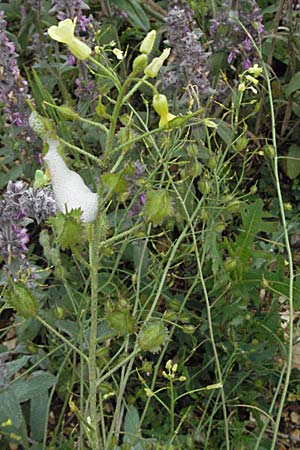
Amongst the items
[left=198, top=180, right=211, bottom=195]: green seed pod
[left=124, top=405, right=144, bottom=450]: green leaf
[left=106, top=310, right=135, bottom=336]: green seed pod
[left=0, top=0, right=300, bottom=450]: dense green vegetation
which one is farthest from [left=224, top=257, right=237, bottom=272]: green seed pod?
[left=106, top=310, right=135, bottom=336]: green seed pod

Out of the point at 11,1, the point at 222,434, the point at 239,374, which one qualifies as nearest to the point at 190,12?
the point at 11,1

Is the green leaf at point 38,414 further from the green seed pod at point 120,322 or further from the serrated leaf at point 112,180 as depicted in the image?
the serrated leaf at point 112,180

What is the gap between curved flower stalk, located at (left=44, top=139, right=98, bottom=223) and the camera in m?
0.76

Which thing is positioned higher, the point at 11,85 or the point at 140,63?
the point at 140,63

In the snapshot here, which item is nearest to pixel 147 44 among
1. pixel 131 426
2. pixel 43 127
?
pixel 43 127

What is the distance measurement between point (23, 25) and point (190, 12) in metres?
0.42

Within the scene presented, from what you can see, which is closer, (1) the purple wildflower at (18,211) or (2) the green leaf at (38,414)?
(1) the purple wildflower at (18,211)

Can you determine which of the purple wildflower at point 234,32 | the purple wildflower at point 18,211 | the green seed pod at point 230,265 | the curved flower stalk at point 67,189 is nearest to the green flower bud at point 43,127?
the curved flower stalk at point 67,189

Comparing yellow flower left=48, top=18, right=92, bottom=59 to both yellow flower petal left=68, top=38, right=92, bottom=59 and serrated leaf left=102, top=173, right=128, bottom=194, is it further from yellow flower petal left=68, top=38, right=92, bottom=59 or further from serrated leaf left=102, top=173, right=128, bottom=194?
serrated leaf left=102, top=173, right=128, bottom=194

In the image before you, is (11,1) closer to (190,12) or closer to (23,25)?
(23,25)

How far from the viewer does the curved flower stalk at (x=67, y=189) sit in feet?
2.50

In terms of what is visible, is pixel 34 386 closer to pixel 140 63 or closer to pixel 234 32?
pixel 140 63

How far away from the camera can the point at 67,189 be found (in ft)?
2.58

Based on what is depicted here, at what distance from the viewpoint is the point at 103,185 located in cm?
71
